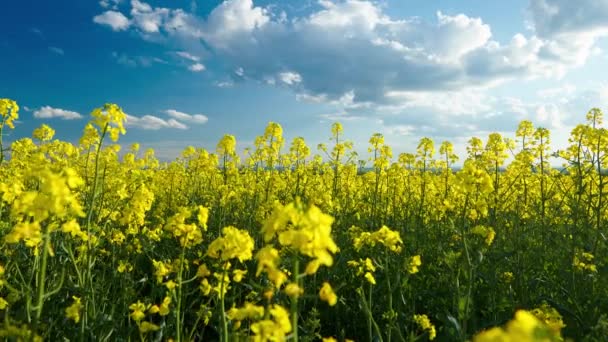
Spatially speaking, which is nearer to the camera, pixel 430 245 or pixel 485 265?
pixel 485 265

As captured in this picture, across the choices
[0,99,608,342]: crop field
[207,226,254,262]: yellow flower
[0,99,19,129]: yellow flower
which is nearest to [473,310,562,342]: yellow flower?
[0,99,608,342]: crop field

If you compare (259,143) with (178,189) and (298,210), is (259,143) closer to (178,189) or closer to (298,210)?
(178,189)

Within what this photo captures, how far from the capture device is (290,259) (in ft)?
14.3

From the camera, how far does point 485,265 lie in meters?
5.25

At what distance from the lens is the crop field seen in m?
2.05

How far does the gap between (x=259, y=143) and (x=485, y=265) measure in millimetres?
5018

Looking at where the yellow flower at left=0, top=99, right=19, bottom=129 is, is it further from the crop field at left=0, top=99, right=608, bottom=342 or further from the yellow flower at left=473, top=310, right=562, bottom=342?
the yellow flower at left=473, top=310, right=562, bottom=342

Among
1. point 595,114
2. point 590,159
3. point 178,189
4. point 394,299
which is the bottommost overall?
point 394,299

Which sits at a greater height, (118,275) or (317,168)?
(317,168)

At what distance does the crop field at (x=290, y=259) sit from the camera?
2053 millimetres

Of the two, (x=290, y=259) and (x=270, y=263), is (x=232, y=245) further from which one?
(x=290, y=259)

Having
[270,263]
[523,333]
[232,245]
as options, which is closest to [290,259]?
[232,245]

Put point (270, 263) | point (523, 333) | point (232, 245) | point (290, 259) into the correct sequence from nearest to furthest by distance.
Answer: point (523, 333) < point (270, 263) < point (232, 245) < point (290, 259)

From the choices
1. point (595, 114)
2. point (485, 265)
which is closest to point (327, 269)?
point (485, 265)
